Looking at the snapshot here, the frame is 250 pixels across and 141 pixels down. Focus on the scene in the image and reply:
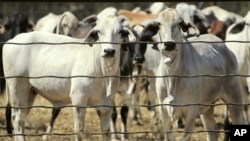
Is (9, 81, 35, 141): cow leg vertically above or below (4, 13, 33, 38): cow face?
below

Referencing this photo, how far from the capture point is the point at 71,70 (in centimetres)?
1030

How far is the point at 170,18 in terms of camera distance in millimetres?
9586

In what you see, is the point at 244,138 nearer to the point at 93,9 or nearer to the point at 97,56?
the point at 97,56

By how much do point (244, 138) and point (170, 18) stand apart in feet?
10.4

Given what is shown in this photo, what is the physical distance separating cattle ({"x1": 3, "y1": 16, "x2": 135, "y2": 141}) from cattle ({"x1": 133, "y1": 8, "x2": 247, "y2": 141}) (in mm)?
503

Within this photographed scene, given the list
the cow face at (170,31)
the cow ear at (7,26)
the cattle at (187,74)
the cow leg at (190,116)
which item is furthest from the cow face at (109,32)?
the cow ear at (7,26)

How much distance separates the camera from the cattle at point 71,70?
32.9ft

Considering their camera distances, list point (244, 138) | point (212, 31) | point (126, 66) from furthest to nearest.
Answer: point (212, 31), point (126, 66), point (244, 138)

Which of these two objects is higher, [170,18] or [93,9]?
[93,9]

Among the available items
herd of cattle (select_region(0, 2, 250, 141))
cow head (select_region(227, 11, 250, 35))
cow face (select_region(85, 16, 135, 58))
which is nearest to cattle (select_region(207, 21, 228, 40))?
cow head (select_region(227, 11, 250, 35))

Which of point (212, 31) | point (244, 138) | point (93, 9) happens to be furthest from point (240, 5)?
point (244, 138)

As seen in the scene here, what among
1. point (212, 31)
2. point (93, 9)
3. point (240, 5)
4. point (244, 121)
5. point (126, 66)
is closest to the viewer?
point (244, 121)

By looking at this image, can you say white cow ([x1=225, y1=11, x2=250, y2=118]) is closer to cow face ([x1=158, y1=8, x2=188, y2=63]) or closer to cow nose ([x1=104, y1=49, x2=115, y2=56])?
cow face ([x1=158, y1=8, x2=188, y2=63])

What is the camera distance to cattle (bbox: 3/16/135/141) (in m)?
10.0
